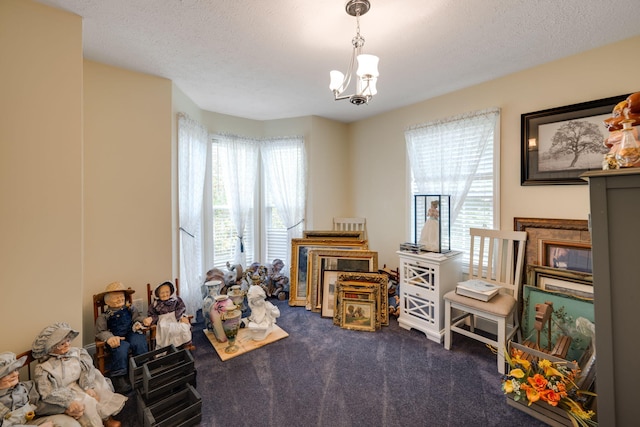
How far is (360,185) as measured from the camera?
409cm

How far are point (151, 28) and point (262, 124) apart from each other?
2.20 meters

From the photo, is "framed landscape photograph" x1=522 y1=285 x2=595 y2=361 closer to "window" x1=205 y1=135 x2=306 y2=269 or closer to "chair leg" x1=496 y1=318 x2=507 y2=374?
"chair leg" x1=496 y1=318 x2=507 y2=374

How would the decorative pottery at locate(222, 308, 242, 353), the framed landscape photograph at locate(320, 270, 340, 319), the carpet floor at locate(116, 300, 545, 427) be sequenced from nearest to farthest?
the carpet floor at locate(116, 300, 545, 427) < the decorative pottery at locate(222, 308, 242, 353) < the framed landscape photograph at locate(320, 270, 340, 319)

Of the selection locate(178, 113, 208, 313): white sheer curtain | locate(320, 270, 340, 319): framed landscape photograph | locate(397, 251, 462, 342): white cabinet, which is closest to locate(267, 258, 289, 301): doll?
locate(320, 270, 340, 319): framed landscape photograph

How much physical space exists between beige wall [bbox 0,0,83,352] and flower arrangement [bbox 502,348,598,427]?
2937mm

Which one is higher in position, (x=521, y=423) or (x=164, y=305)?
(x=164, y=305)

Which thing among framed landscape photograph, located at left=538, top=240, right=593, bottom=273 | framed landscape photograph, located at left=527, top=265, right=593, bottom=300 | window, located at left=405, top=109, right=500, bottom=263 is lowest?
framed landscape photograph, located at left=527, top=265, right=593, bottom=300

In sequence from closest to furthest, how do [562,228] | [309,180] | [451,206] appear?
[562,228] < [451,206] < [309,180]

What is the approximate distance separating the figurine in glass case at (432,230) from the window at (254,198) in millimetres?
1780

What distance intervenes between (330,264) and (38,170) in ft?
8.61

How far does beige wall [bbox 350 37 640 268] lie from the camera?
211 centimetres

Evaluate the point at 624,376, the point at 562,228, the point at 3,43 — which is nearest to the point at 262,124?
the point at 3,43

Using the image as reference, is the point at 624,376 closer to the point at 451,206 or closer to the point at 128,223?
the point at 451,206

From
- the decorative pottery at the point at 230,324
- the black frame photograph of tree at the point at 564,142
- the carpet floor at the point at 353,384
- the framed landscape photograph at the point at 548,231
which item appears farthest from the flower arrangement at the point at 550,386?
the decorative pottery at the point at 230,324
